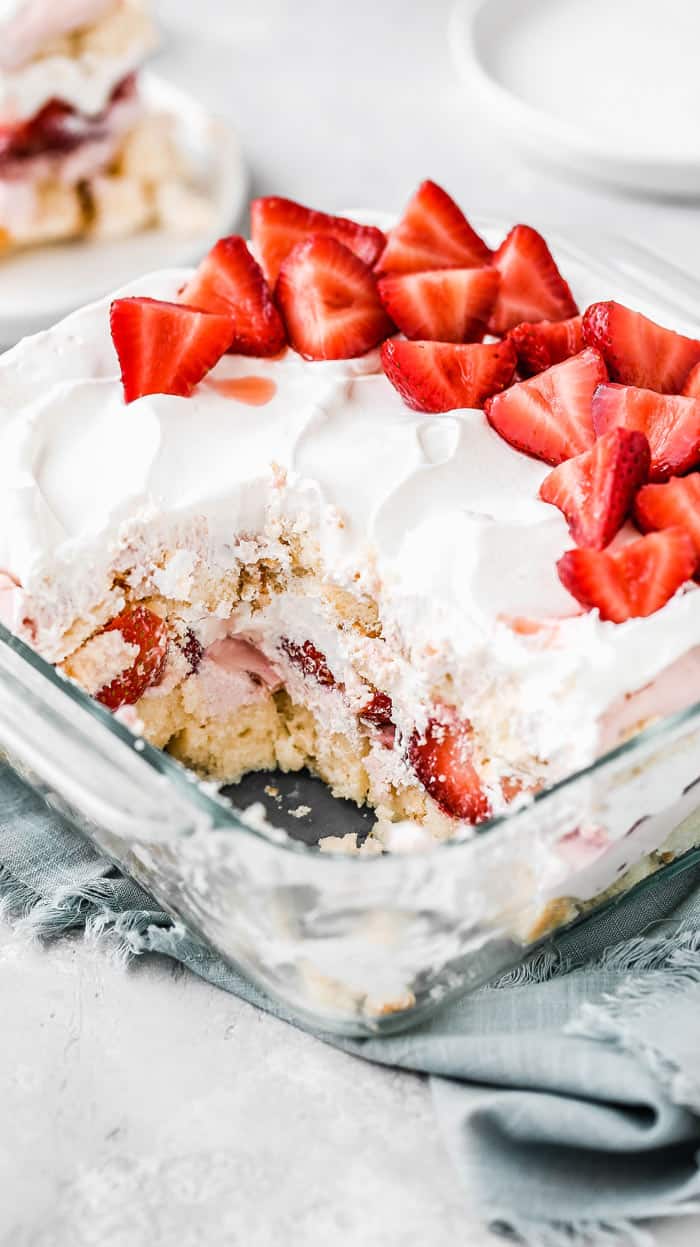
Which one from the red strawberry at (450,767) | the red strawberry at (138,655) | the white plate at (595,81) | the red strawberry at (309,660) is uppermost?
the red strawberry at (138,655)

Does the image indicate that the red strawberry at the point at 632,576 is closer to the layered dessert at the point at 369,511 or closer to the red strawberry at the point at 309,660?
the layered dessert at the point at 369,511

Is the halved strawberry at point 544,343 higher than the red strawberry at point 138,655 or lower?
lower

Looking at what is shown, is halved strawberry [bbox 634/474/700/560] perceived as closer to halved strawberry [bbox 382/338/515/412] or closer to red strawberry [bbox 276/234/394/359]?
halved strawberry [bbox 382/338/515/412]

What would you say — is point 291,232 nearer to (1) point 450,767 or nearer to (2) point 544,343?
(2) point 544,343

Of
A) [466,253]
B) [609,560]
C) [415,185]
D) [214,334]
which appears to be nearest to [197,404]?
[214,334]

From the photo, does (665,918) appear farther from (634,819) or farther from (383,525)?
(383,525)

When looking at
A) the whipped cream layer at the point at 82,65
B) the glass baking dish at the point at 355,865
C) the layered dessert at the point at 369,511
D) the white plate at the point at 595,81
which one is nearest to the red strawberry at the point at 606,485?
the layered dessert at the point at 369,511
